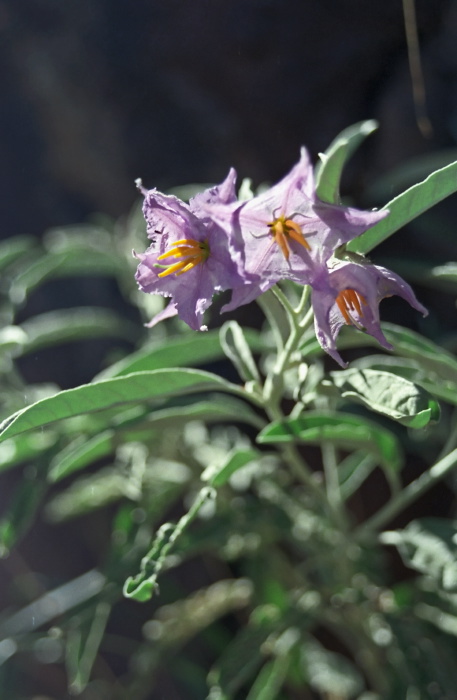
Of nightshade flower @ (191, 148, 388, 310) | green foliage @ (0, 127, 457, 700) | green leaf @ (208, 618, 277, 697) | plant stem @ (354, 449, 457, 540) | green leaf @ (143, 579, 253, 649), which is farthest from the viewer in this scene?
green leaf @ (143, 579, 253, 649)

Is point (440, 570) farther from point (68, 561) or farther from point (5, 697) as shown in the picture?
point (68, 561)

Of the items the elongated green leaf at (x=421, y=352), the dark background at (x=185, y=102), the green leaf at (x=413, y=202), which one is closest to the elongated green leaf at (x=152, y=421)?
the elongated green leaf at (x=421, y=352)

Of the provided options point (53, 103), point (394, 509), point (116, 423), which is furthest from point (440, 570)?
point (53, 103)

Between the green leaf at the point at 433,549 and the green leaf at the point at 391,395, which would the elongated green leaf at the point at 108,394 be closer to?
the green leaf at the point at 391,395

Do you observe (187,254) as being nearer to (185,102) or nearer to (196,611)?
(196,611)

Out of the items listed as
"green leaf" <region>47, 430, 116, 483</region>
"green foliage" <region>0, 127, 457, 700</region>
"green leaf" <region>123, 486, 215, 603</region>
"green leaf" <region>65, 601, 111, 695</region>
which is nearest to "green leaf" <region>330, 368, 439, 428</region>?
"green foliage" <region>0, 127, 457, 700</region>

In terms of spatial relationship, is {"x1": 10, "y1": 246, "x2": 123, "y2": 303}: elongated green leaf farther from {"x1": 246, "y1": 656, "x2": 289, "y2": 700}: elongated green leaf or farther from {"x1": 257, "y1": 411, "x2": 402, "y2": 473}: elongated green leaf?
{"x1": 246, "y1": 656, "x2": 289, "y2": 700}: elongated green leaf

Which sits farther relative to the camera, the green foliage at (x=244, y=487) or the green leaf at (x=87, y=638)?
the green leaf at (x=87, y=638)
